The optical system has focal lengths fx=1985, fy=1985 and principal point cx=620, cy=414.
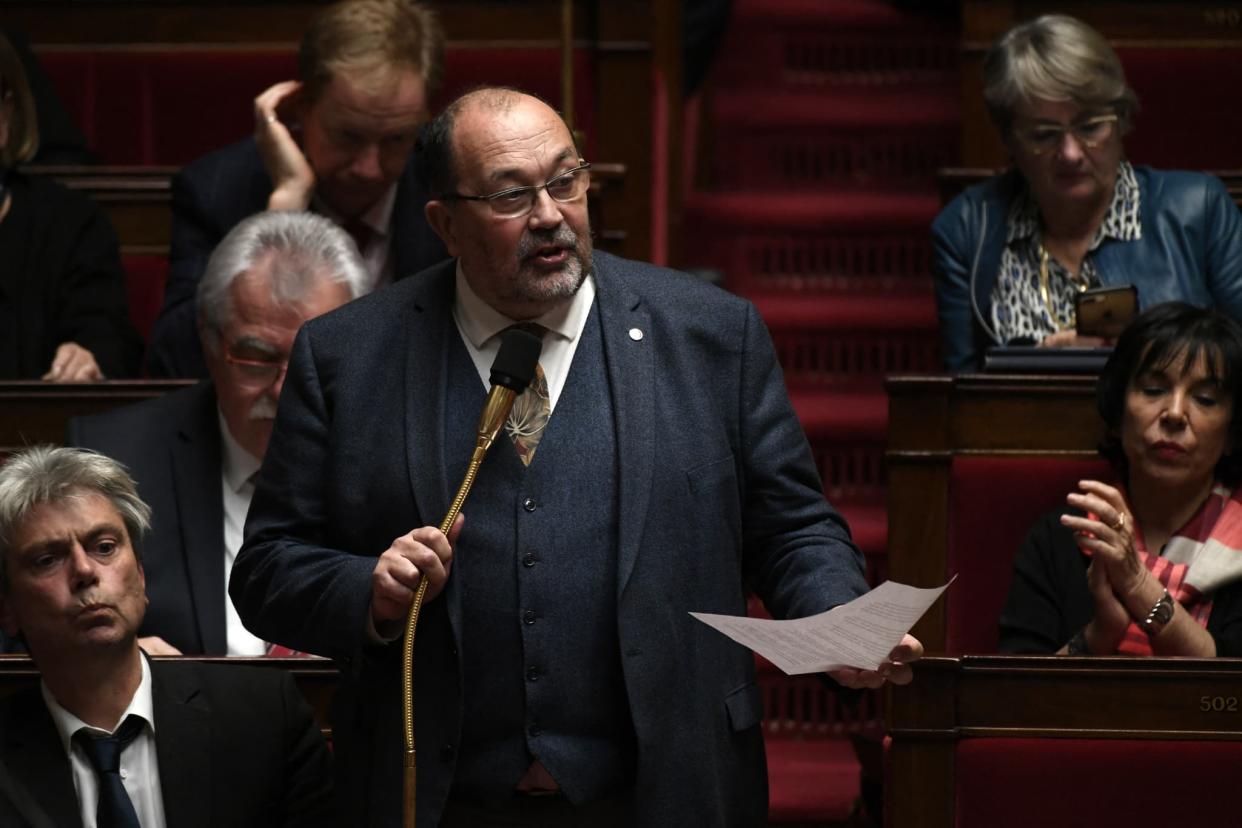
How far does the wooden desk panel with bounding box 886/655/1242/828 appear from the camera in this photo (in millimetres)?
1026

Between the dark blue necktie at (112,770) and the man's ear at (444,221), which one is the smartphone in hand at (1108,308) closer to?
A: the man's ear at (444,221)

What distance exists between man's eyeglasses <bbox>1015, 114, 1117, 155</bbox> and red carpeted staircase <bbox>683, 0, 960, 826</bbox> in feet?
1.13

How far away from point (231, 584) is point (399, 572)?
16cm

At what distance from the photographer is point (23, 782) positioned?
0.97 m

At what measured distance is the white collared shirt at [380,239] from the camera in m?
1.42

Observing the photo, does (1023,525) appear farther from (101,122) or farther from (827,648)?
(101,122)

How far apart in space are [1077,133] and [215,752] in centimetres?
80

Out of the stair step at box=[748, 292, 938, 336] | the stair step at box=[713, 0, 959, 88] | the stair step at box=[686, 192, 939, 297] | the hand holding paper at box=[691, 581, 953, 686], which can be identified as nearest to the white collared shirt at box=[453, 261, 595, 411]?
the hand holding paper at box=[691, 581, 953, 686]

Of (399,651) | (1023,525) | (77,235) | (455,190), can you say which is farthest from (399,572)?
(77,235)

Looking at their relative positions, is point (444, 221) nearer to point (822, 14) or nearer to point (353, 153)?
point (353, 153)

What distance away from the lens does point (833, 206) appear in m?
1.97

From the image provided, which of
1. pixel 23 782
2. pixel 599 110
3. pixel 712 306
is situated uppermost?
pixel 599 110

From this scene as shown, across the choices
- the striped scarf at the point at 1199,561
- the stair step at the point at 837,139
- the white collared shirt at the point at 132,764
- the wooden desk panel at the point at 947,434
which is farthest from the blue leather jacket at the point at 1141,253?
the white collared shirt at the point at 132,764

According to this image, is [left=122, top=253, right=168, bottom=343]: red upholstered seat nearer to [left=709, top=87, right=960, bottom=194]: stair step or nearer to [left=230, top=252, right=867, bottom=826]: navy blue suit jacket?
[left=709, top=87, right=960, bottom=194]: stair step
